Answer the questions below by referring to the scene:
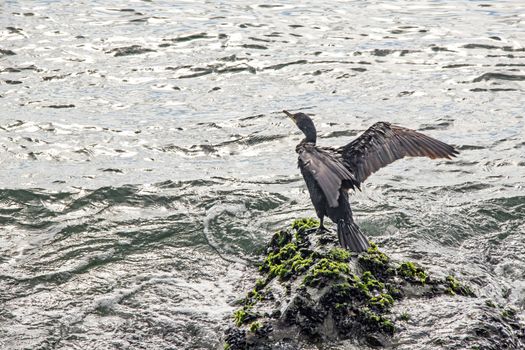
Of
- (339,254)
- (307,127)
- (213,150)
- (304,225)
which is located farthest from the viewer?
(213,150)

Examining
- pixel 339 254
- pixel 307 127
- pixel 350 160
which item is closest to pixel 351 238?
pixel 339 254

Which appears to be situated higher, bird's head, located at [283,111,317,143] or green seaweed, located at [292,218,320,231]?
bird's head, located at [283,111,317,143]

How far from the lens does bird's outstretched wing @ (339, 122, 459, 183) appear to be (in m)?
A: 8.80

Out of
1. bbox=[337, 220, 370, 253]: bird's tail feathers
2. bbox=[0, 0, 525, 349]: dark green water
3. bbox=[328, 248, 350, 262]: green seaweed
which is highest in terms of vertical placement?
bbox=[337, 220, 370, 253]: bird's tail feathers

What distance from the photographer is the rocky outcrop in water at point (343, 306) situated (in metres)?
6.82

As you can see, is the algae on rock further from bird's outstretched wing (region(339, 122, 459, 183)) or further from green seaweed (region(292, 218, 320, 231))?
bird's outstretched wing (region(339, 122, 459, 183))

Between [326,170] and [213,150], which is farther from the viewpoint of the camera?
[213,150]

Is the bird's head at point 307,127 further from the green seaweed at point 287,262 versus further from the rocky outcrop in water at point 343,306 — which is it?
the rocky outcrop in water at point 343,306

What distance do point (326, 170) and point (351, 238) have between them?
0.68m

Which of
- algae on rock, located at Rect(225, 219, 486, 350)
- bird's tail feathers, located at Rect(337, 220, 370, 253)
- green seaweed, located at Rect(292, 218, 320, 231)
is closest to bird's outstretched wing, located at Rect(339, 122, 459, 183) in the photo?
green seaweed, located at Rect(292, 218, 320, 231)

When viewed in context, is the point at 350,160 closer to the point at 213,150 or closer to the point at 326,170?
the point at 326,170

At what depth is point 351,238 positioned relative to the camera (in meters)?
7.65

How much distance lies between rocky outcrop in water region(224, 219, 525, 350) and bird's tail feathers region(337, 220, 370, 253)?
0.07m

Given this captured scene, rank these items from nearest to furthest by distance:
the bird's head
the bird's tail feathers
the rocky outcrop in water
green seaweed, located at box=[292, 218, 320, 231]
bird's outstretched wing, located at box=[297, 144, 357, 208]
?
the rocky outcrop in water
bird's outstretched wing, located at box=[297, 144, 357, 208]
the bird's tail feathers
green seaweed, located at box=[292, 218, 320, 231]
the bird's head
